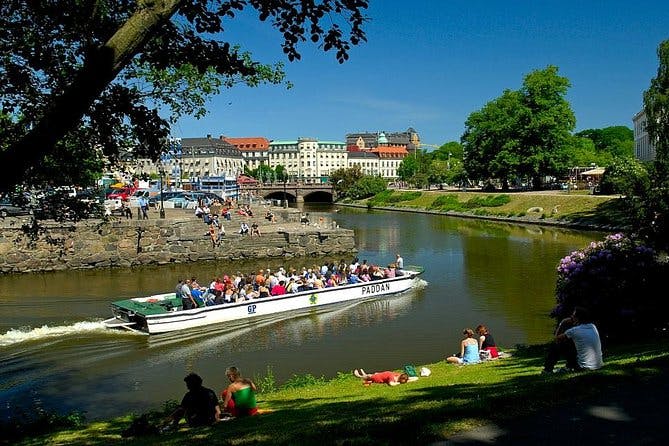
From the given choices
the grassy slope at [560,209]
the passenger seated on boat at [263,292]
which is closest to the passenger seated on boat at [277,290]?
the passenger seated on boat at [263,292]

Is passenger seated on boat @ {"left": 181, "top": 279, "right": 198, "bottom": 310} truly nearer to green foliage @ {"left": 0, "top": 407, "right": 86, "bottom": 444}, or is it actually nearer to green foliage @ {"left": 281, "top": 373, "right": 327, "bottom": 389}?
green foliage @ {"left": 281, "top": 373, "right": 327, "bottom": 389}

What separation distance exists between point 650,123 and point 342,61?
157 feet

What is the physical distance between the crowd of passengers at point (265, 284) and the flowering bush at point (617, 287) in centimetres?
1030

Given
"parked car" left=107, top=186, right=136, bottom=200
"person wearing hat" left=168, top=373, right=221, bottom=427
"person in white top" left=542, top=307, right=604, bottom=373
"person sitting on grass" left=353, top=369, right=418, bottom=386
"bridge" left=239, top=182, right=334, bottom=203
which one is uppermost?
"bridge" left=239, top=182, right=334, bottom=203

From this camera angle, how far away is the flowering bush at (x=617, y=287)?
14461 mm

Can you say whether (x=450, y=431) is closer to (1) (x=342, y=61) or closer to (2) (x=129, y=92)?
(1) (x=342, y=61)

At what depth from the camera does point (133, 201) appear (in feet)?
183

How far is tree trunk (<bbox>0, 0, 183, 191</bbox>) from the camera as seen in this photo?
221 inches

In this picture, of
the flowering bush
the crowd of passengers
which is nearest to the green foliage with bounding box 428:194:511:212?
the crowd of passengers

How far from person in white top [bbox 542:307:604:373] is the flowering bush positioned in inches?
195

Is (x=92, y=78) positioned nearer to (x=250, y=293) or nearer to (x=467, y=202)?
(x=250, y=293)

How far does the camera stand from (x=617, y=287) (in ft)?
49.5

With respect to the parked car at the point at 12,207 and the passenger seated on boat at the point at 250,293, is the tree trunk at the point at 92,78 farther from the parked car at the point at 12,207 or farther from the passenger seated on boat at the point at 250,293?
the passenger seated on boat at the point at 250,293

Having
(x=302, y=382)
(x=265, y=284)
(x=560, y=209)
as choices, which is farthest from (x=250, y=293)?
(x=560, y=209)
